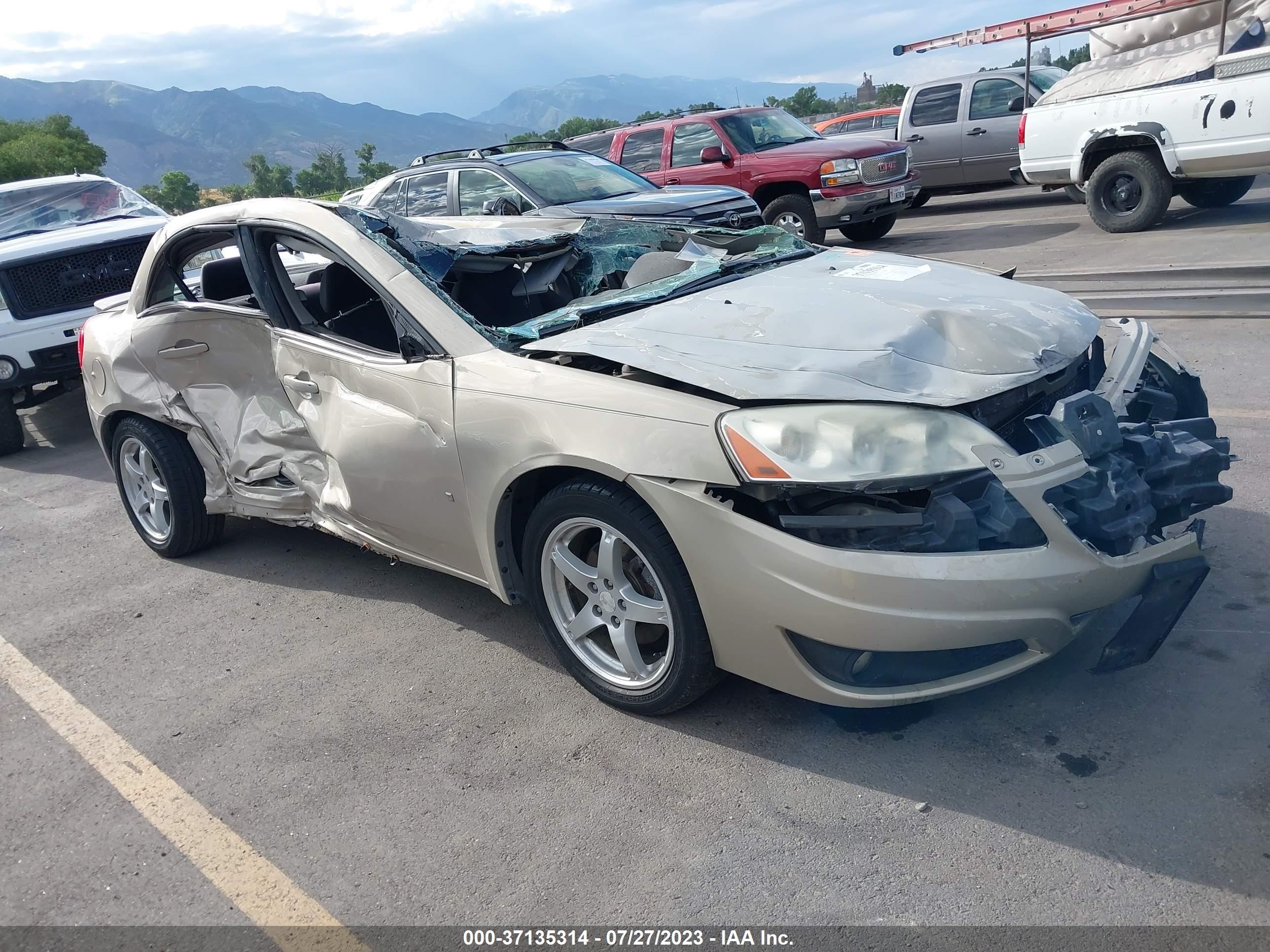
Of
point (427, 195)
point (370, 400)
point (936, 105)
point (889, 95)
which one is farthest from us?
point (889, 95)

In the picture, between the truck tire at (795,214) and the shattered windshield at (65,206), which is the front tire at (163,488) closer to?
the shattered windshield at (65,206)

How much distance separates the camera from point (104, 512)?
20.1 ft

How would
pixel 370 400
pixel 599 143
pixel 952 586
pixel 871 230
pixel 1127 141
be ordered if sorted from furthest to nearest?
pixel 599 143, pixel 871 230, pixel 1127 141, pixel 370 400, pixel 952 586

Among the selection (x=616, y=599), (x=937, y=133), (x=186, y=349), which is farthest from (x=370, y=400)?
(x=937, y=133)

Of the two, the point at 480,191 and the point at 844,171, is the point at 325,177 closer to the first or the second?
the point at 844,171

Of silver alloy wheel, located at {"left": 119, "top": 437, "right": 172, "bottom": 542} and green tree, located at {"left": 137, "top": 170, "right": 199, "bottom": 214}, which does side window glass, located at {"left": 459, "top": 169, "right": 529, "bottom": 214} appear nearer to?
silver alloy wheel, located at {"left": 119, "top": 437, "right": 172, "bottom": 542}

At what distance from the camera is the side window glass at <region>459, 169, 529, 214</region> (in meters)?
9.32

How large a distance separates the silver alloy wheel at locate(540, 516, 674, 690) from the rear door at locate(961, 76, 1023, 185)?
13.2 metres

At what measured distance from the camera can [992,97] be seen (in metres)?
14.4

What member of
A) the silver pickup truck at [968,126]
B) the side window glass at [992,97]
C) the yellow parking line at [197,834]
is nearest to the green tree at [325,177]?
the silver pickup truck at [968,126]

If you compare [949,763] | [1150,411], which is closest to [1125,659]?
[949,763]

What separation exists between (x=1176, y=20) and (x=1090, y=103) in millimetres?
1153

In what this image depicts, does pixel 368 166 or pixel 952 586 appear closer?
pixel 952 586

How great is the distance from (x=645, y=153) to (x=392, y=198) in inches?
163
